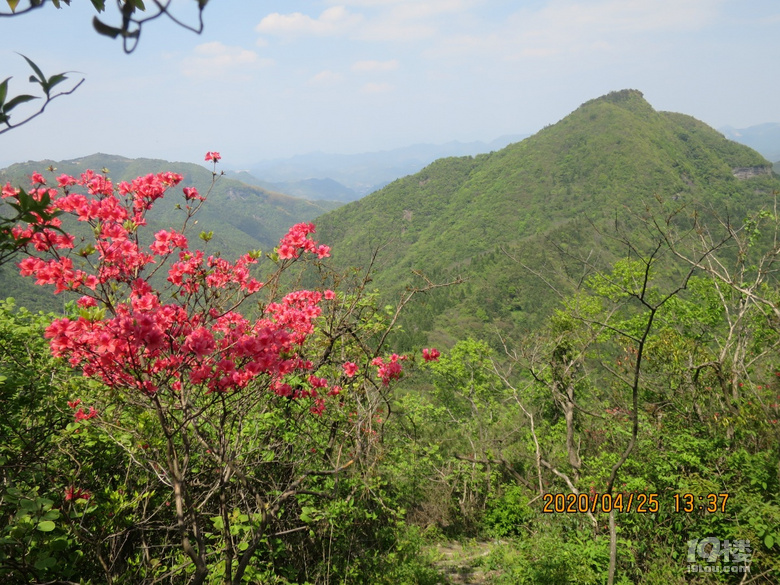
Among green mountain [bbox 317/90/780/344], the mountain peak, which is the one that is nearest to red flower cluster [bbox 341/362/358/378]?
green mountain [bbox 317/90/780/344]

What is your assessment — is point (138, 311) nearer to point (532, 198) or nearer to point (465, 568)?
point (465, 568)

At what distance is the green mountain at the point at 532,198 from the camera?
60.7 m

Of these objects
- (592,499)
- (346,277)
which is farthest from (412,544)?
(346,277)

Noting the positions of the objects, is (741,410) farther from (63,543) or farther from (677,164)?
(677,164)

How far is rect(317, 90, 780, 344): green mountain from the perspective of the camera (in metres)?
60.7

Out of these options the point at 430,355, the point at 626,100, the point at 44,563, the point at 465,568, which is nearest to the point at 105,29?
the point at 44,563

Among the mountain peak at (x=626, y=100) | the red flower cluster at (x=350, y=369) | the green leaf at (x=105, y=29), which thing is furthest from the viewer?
the mountain peak at (x=626, y=100)

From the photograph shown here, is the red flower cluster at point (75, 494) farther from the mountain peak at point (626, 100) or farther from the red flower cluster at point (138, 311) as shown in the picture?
the mountain peak at point (626, 100)

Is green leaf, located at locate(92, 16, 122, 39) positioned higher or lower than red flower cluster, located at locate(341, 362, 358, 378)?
higher

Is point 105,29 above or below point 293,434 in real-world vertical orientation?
above

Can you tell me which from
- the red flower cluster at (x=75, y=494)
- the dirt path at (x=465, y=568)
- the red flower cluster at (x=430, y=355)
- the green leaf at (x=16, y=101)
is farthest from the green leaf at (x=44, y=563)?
the dirt path at (x=465, y=568)

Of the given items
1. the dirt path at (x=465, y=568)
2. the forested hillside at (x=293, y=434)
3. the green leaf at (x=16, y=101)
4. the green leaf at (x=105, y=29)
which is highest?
the green leaf at (x=105, y=29)

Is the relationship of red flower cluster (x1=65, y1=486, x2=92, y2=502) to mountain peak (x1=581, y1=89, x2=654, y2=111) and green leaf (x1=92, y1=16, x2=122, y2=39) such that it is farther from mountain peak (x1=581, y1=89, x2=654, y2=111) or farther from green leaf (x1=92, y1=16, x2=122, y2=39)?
mountain peak (x1=581, y1=89, x2=654, y2=111)

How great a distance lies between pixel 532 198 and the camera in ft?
296
